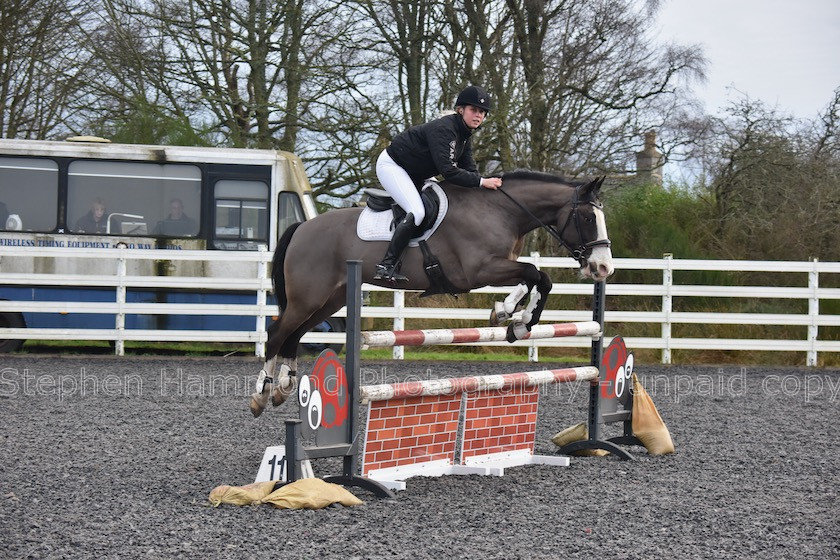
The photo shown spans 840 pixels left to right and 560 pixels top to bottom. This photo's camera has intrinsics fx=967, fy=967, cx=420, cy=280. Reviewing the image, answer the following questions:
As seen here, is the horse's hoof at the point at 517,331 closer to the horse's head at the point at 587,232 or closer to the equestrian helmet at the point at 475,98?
the horse's head at the point at 587,232

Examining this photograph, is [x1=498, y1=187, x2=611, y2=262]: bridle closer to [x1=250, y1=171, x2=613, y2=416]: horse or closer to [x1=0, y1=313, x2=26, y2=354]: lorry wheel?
[x1=250, y1=171, x2=613, y2=416]: horse

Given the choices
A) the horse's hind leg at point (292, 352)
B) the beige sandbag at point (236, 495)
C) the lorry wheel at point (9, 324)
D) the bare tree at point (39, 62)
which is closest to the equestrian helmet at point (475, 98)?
the horse's hind leg at point (292, 352)

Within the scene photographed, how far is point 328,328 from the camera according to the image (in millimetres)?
12969

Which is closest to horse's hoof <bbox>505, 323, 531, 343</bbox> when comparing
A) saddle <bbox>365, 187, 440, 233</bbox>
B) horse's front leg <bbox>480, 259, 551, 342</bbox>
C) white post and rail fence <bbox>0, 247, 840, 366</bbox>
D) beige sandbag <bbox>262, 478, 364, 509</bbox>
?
horse's front leg <bbox>480, 259, 551, 342</bbox>

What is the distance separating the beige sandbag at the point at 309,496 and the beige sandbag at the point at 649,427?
2.38 metres

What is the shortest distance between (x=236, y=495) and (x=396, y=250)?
1828 millimetres

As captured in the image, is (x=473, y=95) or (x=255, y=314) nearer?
(x=473, y=95)

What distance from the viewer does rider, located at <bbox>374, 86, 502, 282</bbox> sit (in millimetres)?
5566

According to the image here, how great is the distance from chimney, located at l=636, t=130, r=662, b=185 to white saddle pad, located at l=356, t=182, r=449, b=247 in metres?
10.1

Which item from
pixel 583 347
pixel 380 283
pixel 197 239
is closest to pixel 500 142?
pixel 583 347

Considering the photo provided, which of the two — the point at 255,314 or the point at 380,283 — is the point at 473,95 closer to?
the point at 380,283

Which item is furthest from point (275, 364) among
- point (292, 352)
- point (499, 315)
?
point (499, 315)

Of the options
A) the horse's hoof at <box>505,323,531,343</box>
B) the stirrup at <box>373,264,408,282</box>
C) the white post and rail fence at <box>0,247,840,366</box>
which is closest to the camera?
the horse's hoof at <box>505,323,531,343</box>

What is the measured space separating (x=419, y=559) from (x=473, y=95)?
292cm
